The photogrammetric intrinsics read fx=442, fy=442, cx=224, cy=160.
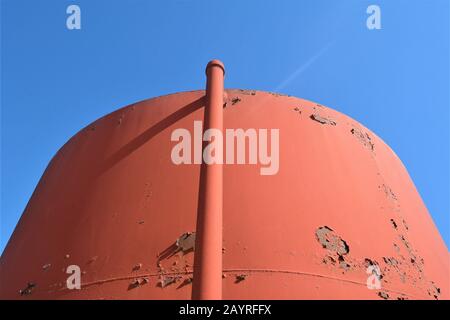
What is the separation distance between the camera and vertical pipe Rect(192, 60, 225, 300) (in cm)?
356

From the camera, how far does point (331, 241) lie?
4.83m

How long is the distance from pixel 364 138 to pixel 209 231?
352 cm

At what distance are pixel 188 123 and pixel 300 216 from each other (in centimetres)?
180

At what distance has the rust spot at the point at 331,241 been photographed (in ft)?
15.7

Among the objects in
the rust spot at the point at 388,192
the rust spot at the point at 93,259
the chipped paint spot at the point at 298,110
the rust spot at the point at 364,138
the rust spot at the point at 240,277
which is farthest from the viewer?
the rust spot at the point at 364,138

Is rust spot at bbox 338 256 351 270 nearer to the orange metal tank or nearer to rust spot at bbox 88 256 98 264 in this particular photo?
the orange metal tank

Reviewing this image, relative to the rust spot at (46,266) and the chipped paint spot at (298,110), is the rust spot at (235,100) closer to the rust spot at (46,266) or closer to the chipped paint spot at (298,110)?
the chipped paint spot at (298,110)

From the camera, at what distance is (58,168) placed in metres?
6.43

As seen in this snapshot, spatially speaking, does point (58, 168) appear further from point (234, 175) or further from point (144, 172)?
point (234, 175)

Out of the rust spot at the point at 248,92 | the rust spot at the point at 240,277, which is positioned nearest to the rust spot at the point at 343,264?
the rust spot at the point at 240,277

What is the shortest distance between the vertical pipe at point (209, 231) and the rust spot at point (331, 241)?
138cm

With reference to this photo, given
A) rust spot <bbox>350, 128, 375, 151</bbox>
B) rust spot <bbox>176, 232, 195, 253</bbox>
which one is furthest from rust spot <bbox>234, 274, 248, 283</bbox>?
rust spot <bbox>350, 128, 375, 151</bbox>

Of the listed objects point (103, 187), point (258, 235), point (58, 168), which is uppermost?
point (58, 168)
